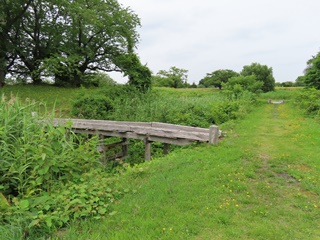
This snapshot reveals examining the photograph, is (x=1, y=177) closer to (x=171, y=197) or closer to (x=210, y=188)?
(x=171, y=197)

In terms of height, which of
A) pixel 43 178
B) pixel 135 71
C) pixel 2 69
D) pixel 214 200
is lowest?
pixel 214 200

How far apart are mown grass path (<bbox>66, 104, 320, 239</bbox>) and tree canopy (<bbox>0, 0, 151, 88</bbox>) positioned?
15984 millimetres

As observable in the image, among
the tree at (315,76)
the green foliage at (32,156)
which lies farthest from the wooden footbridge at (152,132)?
the tree at (315,76)

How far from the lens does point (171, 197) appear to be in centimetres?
379

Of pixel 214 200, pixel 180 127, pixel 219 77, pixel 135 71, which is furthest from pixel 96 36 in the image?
pixel 219 77

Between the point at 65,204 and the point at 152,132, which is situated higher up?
the point at 152,132

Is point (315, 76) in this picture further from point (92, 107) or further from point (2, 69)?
point (2, 69)

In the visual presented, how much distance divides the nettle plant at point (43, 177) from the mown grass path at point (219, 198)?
0.32 meters

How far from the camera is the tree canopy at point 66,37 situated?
65.4ft

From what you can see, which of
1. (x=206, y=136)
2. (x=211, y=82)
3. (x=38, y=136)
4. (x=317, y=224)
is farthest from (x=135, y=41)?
(x=211, y=82)

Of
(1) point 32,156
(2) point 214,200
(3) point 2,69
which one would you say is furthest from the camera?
(3) point 2,69

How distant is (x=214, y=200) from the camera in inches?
144

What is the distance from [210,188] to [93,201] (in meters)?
1.97

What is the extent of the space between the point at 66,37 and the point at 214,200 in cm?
2228
